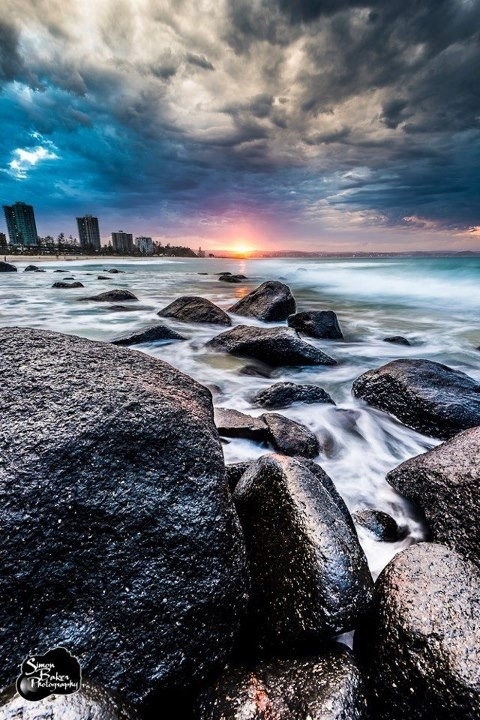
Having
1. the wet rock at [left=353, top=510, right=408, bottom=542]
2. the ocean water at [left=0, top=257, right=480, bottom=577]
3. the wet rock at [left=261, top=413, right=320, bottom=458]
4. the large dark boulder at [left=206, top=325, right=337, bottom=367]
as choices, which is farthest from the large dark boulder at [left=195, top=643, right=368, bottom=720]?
the large dark boulder at [left=206, top=325, right=337, bottom=367]

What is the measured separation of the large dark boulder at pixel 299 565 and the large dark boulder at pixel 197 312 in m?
7.08

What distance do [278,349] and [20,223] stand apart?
130290 mm

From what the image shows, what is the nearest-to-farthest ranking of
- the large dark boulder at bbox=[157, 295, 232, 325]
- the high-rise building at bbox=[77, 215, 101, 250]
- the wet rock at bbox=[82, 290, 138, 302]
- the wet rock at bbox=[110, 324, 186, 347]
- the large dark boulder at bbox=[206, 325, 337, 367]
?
the large dark boulder at bbox=[206, 325, 337, 367] → the wet rock at bbox=[110, 324, 186, 347] → the large dark boulder at bbox=[157, 295, 232, 325] → the wet rock at bbox=[82, 290, 138, 302] → the high-rise building at bbox=[77, 215, 101, 250]

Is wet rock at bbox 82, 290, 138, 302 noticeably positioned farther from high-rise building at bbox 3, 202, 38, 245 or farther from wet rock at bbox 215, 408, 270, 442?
high-rise building at bbox 3, 202, 38, 245

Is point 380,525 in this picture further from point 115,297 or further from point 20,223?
point 20,223

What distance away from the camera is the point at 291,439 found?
11.3 feet

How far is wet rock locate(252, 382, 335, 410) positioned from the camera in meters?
4.47

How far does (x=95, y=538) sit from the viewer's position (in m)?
1.36

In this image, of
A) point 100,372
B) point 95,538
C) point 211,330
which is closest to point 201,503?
point 95,538

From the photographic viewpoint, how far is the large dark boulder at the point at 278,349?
5.98 metres

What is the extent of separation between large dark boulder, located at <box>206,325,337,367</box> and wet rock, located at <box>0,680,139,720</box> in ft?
17.0

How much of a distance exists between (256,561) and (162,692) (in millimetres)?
595

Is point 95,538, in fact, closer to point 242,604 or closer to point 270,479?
point 242,604

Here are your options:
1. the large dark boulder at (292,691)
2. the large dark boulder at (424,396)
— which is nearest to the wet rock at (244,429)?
the large dark boulder at (424,396)
